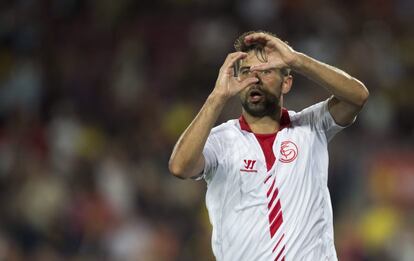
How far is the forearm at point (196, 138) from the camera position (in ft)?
16.6

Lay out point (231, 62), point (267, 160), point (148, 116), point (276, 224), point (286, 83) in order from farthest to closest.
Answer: point (148, 116) → point (286, 83) → point (267, 160) → point (276, 224) → point (231, 62)

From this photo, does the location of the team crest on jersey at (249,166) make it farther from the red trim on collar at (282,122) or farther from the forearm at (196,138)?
the forearm at (196,138)

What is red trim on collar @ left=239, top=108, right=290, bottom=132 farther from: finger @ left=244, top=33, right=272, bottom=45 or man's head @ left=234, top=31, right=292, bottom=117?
finger @ left=244, top=33, right=272, bottom=45

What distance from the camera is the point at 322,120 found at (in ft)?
18.2

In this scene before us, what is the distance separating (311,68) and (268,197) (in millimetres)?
718

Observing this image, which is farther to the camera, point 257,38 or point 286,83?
point 286,83

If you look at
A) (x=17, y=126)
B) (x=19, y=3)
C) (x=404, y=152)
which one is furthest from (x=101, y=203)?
(x=19, y=3)

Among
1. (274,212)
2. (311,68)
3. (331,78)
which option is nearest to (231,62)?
(311,68)

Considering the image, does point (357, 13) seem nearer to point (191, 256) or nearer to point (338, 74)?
point (191, 256)

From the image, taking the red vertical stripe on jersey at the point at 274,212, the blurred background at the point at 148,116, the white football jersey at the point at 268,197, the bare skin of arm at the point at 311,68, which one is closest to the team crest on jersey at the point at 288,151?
the white football jersey at the point at 268,197

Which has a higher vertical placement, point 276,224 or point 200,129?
point 200,129

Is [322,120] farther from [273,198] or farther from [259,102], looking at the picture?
[273,198]

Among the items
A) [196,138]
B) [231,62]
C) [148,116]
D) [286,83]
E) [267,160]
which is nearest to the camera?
[196,138]

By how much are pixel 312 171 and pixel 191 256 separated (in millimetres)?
4850
